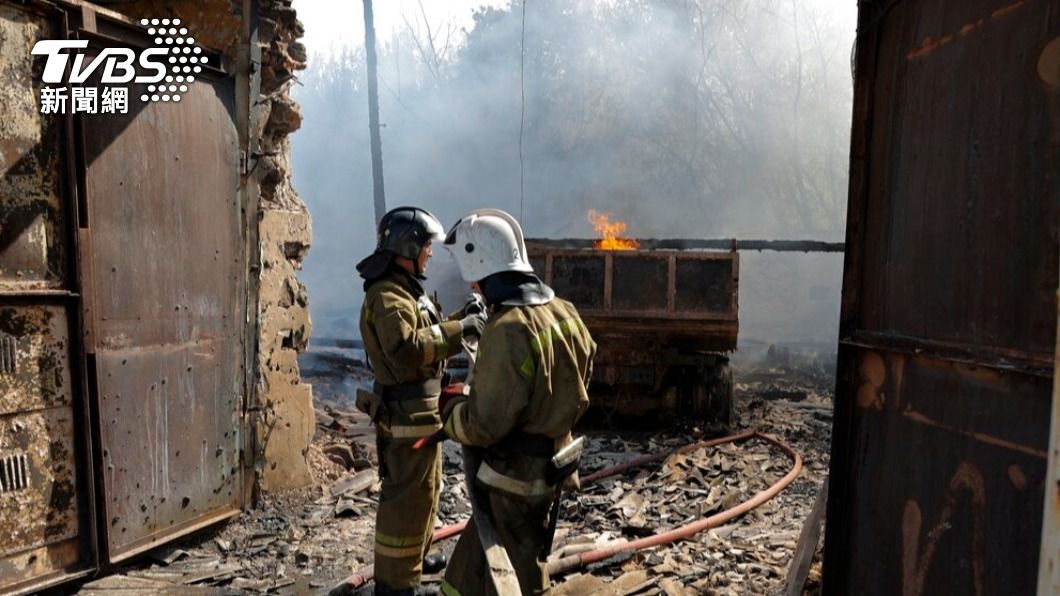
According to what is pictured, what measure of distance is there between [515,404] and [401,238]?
1600 mm

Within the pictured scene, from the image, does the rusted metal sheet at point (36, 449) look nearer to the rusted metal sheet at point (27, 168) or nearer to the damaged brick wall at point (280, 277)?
the rusted metal sheet at point (27, 168)

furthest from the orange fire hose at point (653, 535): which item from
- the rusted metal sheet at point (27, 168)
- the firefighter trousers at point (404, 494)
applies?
the rusted metal sheet at point (27, 168)

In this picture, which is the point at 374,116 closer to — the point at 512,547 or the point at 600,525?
the point at 600,525

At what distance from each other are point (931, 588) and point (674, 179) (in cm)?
2611

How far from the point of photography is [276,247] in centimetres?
569

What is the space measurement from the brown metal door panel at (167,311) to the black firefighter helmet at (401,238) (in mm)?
1422

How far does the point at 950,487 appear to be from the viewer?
2.23m

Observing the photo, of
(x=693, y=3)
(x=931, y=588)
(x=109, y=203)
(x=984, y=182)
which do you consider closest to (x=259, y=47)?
(x=109, y=203)

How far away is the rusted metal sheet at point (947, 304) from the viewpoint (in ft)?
6.35

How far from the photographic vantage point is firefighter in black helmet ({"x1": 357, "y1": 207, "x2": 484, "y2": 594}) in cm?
387

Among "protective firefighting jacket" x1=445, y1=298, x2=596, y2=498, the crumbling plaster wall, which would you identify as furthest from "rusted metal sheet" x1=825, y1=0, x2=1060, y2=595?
the crumbling plaster wall

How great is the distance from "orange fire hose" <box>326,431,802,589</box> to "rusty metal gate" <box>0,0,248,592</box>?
57.9 inches

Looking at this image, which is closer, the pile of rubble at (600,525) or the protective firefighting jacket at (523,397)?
the protective firefighting jacket at (523,397)

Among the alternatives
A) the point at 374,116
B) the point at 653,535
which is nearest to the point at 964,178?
the point at 653,535
